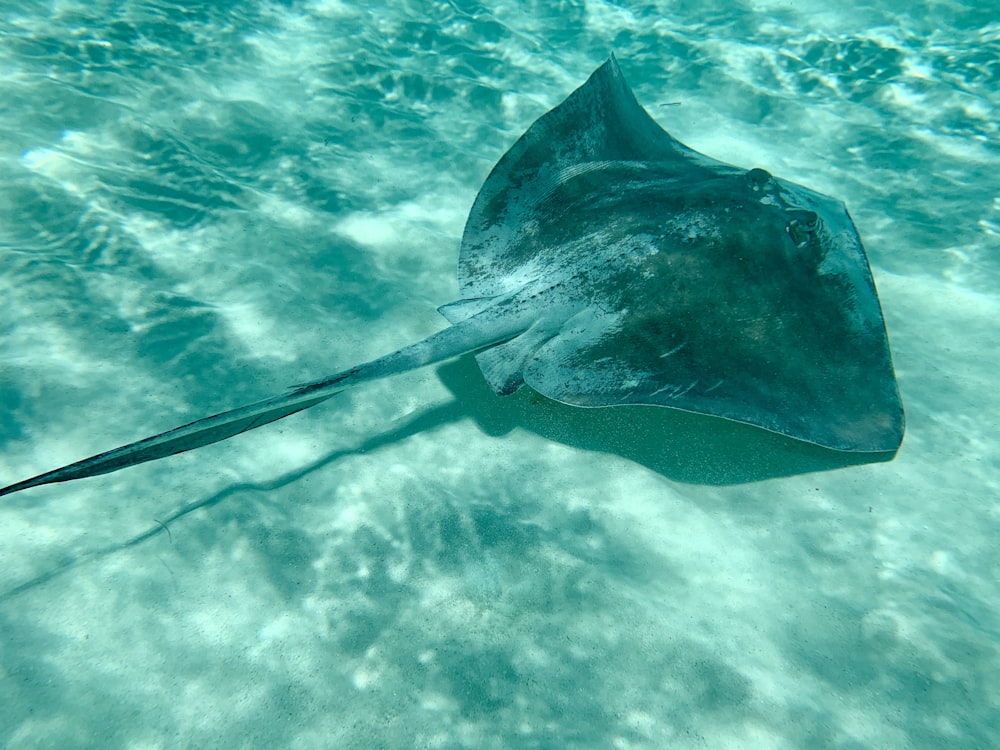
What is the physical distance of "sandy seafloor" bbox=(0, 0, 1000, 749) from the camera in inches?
97.6

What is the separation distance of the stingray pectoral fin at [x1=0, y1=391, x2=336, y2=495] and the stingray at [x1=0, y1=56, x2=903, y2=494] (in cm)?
14

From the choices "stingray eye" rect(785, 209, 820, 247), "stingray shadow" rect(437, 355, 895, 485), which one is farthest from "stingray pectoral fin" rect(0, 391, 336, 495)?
"stingray eye" rect(785, 209, 820, 247)

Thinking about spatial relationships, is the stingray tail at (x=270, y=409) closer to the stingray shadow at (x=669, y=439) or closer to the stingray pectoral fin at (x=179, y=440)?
the stingray pectoral fin at (x=179, y=440)

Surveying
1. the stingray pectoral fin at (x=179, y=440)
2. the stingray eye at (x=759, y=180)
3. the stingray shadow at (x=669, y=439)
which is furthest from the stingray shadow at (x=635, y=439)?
the stingray eye at (x=759, y=180)

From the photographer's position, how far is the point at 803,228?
138 inches

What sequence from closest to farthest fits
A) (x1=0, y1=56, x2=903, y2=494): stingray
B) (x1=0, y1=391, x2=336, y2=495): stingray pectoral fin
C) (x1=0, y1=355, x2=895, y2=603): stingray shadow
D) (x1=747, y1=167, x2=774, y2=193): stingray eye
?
(x1=0, y1=391, x2=336, y2=495): stingray pectoral fin, (x1=0, y1=56, x2=903, y2=494): stingray, (x1=0, y1=355, x2=895, y2=603): stingray shadow, (x1=747, y1=167, x2=774, y2=193): stingray eye

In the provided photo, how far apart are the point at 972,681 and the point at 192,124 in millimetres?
8370

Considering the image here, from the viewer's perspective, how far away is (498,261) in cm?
418

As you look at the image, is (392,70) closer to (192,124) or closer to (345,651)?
(192,124)

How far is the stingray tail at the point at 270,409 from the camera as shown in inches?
89.5

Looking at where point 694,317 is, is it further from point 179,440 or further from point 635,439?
point 179,440

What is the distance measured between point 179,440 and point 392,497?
1.35 metres

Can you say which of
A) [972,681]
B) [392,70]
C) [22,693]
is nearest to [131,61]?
[392,70]

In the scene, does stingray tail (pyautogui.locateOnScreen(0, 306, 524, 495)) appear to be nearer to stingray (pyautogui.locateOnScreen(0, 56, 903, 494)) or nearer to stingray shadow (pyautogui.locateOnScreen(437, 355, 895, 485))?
stingray (pyautogui.locateOnScreen(0, 56, 903, 494))
